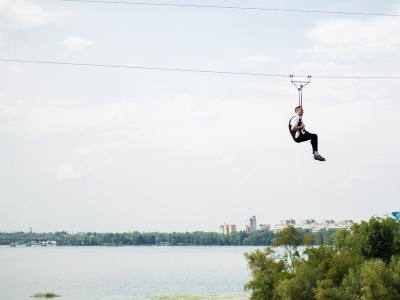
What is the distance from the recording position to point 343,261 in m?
57.2

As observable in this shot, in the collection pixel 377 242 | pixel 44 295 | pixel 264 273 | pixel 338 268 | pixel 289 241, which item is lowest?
pixel 44 295

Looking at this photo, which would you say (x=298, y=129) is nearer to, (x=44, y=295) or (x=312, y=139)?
(x=312, y=139)

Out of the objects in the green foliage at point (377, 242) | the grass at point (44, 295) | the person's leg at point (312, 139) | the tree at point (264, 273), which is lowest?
the grass at point (44, 295)

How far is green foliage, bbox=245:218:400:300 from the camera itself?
51125 mm

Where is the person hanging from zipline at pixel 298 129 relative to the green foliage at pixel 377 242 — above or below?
above

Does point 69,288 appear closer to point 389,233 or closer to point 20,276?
point 20,276

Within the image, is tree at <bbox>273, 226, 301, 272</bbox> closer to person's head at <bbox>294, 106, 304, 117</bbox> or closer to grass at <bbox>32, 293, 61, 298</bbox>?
grass at <bbox>32, 293, 61, 298</bbox>

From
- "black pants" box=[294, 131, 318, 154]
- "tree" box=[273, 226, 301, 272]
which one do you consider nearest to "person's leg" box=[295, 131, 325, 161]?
"black pants" box=[294, 131, 318, 154]

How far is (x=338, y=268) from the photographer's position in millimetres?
56781

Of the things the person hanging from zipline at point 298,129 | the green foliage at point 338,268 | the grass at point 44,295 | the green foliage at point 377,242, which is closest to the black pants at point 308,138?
the person hanging from zipline at point 298,129

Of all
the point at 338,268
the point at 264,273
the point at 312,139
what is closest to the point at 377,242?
the point at 338,268

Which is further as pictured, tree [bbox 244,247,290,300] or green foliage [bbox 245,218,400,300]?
tree [bbox 244,247,290,300]

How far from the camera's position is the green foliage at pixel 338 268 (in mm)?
51125

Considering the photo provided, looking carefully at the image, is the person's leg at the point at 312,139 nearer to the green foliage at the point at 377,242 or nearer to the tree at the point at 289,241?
the green foliage at the point at 377,242
